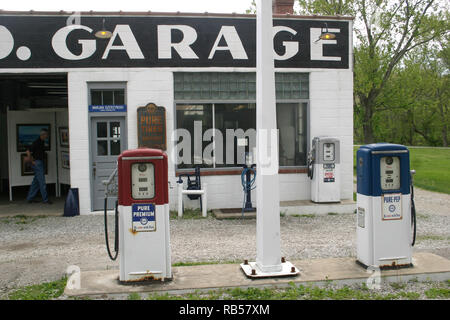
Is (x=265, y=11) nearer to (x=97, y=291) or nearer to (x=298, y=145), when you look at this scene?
(x=97, y=291)

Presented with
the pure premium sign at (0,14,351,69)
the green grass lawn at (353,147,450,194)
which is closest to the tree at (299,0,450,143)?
the green grass lawn at (353,147,450,194)

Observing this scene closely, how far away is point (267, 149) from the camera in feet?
18.0

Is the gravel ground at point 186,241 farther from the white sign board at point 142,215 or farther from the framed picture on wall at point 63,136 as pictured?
the framed picture on wall at point 63,136

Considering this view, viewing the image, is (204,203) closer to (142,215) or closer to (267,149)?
(142,215)

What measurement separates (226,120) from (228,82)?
0.90m

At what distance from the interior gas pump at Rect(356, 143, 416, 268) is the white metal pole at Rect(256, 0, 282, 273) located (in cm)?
120

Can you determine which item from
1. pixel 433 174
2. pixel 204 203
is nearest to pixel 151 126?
pixel 204 203

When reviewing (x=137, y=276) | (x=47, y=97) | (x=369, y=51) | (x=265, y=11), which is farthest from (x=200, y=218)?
(x=369, y=51)

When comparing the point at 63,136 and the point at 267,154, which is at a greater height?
the point at 63,136

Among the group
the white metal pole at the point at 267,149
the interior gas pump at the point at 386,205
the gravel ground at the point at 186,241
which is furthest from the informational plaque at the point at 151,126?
the interior gas pump at the point at 386,205

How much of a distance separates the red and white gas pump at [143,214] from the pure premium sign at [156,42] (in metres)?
5.55

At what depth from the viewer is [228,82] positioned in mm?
10836

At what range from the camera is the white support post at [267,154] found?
5.51m

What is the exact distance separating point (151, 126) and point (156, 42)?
1925 millimetres
